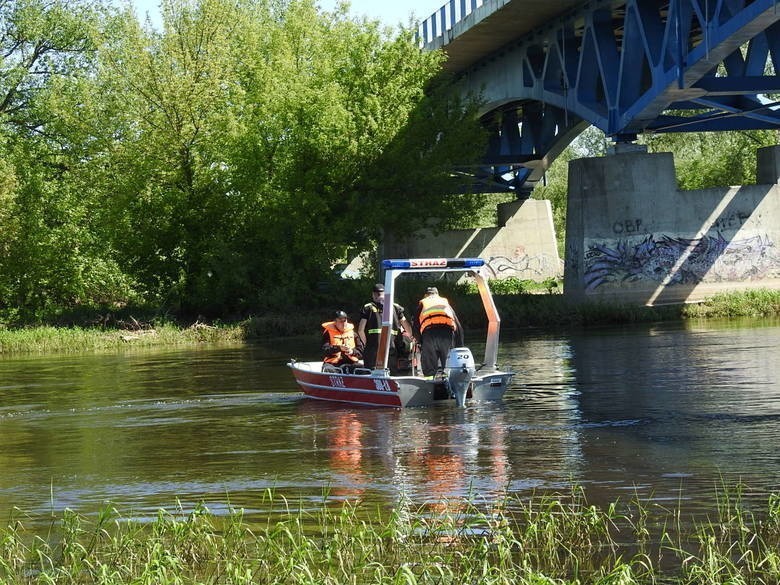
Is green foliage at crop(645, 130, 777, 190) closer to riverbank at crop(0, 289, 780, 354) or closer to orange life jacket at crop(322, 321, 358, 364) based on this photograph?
riverbank at crop(0, 289, 780, 354)

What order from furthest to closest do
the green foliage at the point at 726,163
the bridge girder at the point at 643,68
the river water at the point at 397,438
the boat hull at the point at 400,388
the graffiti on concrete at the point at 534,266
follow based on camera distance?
the green foliage at the point at 726,163, the graffiti on concrete at the point at 534,266, the bridge girder at the point at 643,68, the boat hull at the point at 400,388, the river water at the point at 397,438

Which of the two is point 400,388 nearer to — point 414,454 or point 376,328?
point 376,328

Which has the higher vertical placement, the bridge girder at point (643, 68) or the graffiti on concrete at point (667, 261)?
the bridge girder at point (643, 68)

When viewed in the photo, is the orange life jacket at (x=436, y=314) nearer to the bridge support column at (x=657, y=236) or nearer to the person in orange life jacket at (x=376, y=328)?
the person in orange life jacket at (x=376, y=328)

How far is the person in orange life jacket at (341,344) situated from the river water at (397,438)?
0.94 meters

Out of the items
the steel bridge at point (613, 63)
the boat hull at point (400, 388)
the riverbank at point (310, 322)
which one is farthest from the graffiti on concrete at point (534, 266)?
the boat hull at point (400, 388)

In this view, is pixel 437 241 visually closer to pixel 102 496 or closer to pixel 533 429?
pixel 533 429

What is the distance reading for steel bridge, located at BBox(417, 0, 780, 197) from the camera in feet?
89.1

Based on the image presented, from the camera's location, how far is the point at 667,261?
116ft

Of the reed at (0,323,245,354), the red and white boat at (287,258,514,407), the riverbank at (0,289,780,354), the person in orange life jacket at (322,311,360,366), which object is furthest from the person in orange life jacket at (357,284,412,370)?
the reed at (0,323,245,354)

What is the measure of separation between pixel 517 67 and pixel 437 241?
1270cm

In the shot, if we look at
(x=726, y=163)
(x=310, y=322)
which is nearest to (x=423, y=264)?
(x=310, y=322)

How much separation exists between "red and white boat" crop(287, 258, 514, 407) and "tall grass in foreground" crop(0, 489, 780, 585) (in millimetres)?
7048

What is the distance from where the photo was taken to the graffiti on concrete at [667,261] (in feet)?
116
